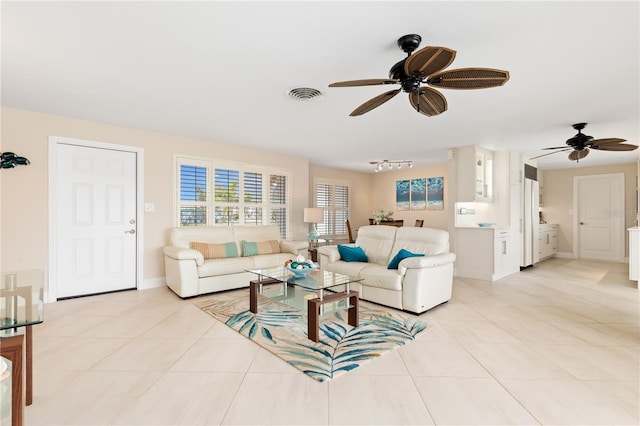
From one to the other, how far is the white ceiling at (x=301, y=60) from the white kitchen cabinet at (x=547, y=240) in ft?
11.4

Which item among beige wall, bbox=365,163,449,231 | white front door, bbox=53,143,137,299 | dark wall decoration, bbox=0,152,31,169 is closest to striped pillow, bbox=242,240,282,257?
white front door, bbox=53,143,137,299

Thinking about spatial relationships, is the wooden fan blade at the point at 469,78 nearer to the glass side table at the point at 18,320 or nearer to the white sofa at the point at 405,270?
the white sofa at the point at 405,270

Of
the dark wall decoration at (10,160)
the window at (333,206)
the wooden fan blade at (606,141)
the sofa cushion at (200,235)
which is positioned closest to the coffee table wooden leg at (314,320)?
the sofa cushion at (200,235)

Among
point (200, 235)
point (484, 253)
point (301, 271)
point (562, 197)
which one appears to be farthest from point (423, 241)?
point (562, 197)

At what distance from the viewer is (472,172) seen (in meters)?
5.55

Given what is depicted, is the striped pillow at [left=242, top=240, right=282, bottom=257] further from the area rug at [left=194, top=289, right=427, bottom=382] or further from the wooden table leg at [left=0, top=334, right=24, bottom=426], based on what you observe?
the wooden table leg at [left=0, top=334, right=24, bottom=426]

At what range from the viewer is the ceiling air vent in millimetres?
3062

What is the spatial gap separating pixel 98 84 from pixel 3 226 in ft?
7.35

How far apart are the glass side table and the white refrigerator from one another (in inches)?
292

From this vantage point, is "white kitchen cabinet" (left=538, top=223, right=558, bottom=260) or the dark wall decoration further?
"white kitchen cabinet" (left=538, top=223, right=558, bottom=260)

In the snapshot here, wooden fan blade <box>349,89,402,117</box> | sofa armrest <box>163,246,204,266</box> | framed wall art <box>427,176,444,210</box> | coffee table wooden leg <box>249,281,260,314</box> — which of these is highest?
wooden fan blade <box>349,89,402,117</box>

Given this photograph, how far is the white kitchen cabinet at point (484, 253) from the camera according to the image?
209 inches

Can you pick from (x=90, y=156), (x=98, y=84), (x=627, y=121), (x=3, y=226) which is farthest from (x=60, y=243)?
(x=627, y=121)

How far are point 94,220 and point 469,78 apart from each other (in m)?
4.81
